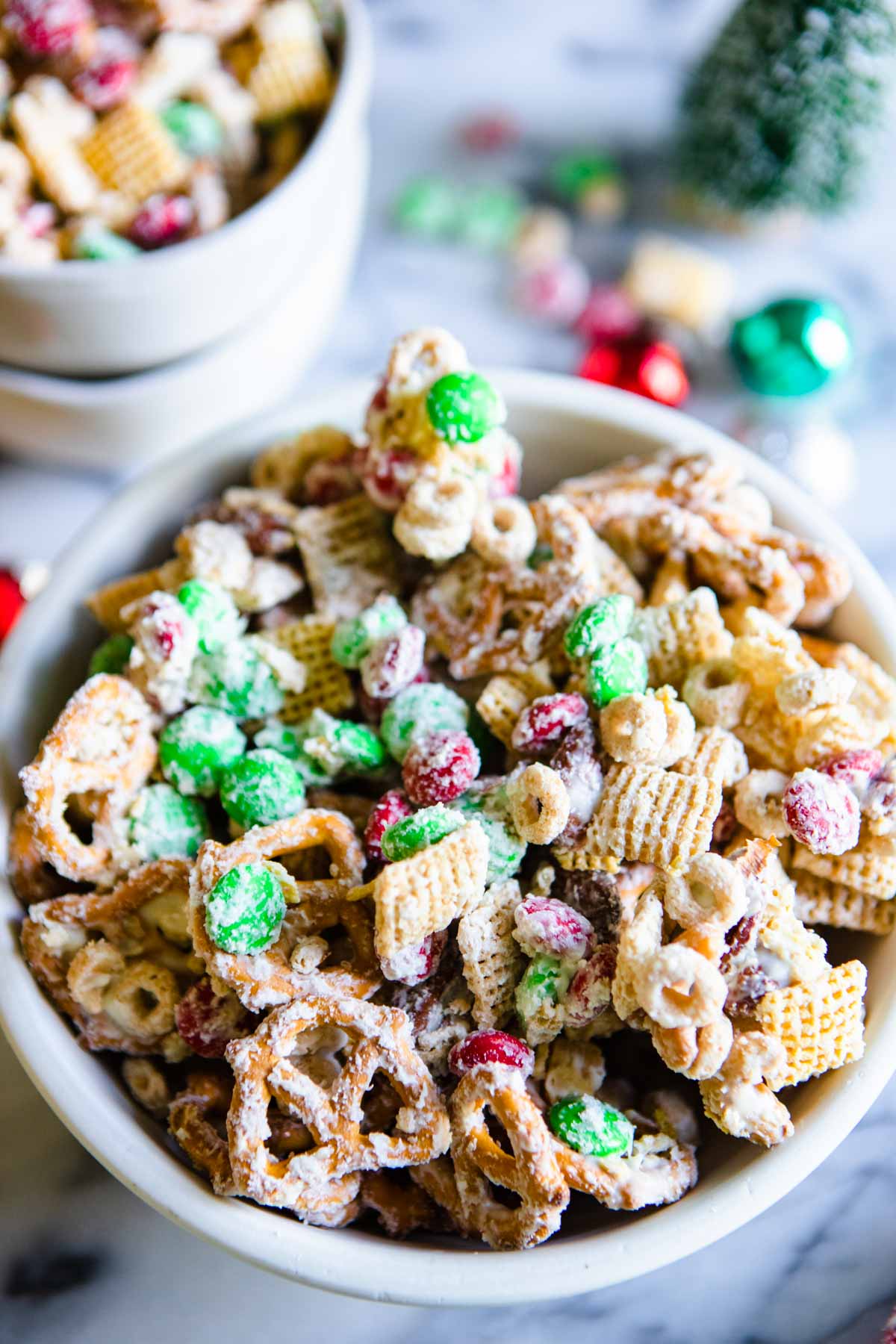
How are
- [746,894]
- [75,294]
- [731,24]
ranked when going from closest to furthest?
[746,894]
[75,294]
[731,24]

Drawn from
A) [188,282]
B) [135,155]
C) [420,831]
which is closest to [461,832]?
[420,831]

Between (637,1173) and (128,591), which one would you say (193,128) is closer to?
(128,591)

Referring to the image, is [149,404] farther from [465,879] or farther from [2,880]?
[465,879]

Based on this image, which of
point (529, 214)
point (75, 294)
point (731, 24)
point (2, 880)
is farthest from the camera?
point (529, 214)

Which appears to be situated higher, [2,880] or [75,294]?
[75,294]

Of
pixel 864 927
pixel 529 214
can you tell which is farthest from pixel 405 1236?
pixel 529 214

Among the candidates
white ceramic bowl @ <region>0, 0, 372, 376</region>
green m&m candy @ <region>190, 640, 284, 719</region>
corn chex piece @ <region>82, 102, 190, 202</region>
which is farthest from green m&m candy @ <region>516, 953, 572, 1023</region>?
corn chex piece @ <region>82, 102, 190, 202</region>

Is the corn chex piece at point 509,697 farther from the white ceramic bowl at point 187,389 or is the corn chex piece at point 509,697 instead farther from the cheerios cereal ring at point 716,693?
the white ceramic bowl at point 187,389
